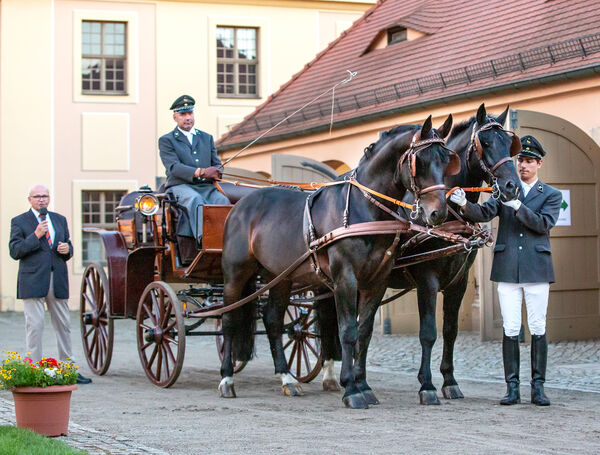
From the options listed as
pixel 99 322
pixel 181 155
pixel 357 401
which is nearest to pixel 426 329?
pixel 357 401

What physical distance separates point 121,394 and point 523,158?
389 cm

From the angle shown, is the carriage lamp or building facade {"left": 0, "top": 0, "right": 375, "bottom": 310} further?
building facade {"left": 0, "top": 0, "right": 375, "bottom": 310}

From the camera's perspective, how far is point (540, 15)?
1512 centimetres

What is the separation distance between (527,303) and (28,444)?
3874mm

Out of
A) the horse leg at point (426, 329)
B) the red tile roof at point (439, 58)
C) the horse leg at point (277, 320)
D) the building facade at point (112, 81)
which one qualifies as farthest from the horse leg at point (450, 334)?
the building facade at point (112, 81)

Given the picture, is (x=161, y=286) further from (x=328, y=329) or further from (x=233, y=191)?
(x=328, y=329)

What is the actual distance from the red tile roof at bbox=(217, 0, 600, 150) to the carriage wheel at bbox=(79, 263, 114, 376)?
6.20 metres

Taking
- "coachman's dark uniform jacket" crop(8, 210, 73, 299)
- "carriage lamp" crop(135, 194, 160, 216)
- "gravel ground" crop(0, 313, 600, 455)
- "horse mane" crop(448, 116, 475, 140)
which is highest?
"horse mane" crop(448, 116, 475, 140)

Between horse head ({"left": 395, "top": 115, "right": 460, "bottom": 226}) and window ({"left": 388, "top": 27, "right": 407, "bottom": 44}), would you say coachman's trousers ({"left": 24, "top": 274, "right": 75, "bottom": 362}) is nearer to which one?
horse head ({"left": 395, "top": 115, "right": 460, "bottom": 226})

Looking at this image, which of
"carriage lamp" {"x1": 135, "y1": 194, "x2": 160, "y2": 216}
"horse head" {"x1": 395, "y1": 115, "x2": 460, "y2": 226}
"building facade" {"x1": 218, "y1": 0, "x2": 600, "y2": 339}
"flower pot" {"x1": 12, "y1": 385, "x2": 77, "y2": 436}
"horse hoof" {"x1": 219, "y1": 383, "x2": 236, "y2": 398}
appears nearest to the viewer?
"flower pot" {"x1": 12, "y1": 385, "x2": 77, "y2": 436}

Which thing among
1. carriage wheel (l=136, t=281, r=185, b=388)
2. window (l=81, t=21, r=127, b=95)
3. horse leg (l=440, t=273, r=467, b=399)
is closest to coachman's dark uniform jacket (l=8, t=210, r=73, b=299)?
carriage wheel (l=136, t=281, r=185, b=388)

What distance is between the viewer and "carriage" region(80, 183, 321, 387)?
960cm

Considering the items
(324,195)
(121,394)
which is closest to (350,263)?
(324,195)

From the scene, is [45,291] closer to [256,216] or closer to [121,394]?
[121,394]
